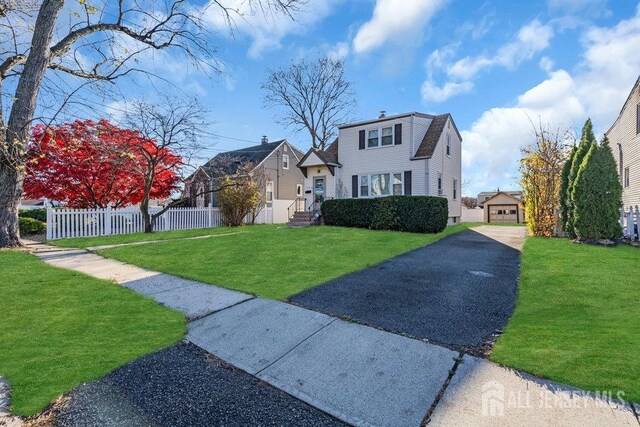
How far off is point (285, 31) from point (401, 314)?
32.9 feet

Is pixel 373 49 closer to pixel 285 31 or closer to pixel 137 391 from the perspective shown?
pixel 285 31

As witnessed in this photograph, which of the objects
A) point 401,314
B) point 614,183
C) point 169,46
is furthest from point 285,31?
point 614,183

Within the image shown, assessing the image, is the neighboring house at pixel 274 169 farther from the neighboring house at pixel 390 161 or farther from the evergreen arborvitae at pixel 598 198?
the evergreen arborvitae at pixel 598 198

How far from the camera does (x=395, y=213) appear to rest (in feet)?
49.8

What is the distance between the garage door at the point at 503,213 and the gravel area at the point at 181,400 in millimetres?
38698

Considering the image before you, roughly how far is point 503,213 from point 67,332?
39.6 m

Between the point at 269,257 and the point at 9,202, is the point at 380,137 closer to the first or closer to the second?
the point at 269,257

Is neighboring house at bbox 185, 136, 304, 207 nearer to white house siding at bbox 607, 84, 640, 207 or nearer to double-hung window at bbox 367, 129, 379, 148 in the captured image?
double-hung window at bbox 367, 129, 379, 148

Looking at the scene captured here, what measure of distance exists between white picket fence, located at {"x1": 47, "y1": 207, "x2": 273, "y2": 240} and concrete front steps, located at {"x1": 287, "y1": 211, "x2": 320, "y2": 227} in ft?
15.3

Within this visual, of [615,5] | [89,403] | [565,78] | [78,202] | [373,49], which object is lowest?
[89,403]

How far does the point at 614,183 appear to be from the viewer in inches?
420

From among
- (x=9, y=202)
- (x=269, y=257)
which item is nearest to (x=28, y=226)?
(x=9, y=202)

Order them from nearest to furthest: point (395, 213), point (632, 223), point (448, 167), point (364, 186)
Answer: point (632, 223), point (395, 213), point (364, 186), point (448, 167)

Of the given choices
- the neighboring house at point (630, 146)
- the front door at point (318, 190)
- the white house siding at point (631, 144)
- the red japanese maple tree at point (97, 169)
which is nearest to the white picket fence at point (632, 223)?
the neighboring house at point (630, 146)
